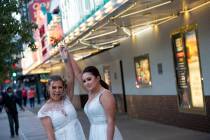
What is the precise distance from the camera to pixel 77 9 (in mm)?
23391

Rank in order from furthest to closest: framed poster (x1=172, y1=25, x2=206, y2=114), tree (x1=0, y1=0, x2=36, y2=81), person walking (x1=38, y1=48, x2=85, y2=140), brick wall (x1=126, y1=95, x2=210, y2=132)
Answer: tree (x1=0, y1=0, x2=36, y2=81), brick wall (x1=126, y1=95, x2=210, y2=132), framed poster (x1=172, y1=25, x2=206, y2=114), person walking (x1=38, y1=48, x2=85, y2=140)

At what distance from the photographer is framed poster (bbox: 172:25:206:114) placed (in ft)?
43.5

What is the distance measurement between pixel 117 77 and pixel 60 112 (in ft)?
58.3

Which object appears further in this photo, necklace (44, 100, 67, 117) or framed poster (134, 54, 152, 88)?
framed poster (134, 54, 152, 88)

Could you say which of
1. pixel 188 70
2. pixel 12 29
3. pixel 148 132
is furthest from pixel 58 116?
pixel 148 132

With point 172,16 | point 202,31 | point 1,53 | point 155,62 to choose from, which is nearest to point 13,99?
point 1,53

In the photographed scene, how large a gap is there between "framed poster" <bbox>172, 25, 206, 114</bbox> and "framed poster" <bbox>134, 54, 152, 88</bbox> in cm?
291

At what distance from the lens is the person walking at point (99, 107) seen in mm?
5414

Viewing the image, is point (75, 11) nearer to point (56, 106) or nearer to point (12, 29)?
point (12, 29)

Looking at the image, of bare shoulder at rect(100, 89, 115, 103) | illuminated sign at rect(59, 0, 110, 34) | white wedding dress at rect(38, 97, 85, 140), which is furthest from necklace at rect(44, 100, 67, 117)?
illuminated sign at rect(59, 0, 110, 34)

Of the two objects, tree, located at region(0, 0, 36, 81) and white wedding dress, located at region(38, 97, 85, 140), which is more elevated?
tree, located at region(0, 0, 36, 81)

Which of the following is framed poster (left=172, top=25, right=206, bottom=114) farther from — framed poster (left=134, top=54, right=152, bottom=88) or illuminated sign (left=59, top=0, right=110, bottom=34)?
illuminated sign (left=59, top=0, right=110, bottom=34)

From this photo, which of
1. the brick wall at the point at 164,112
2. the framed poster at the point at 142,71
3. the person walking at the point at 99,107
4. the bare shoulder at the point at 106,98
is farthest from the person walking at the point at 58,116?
the framed poster at the point at 142,71

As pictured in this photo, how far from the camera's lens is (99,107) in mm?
5473
